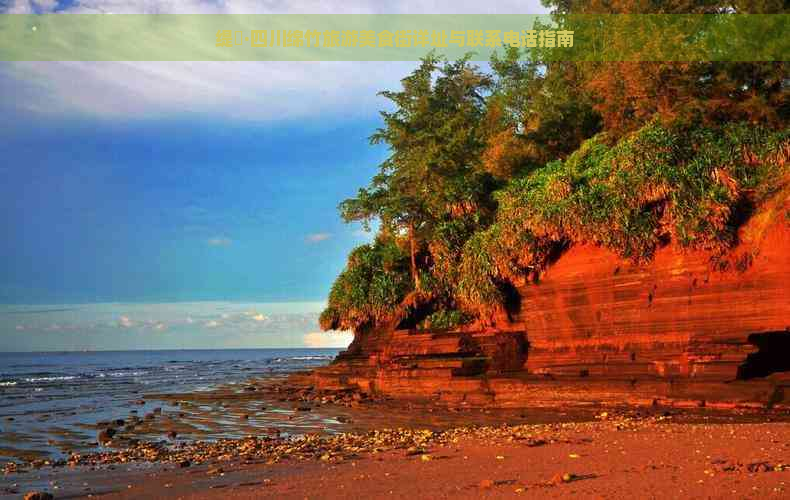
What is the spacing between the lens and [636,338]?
59.1ft

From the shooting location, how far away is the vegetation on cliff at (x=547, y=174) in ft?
57.1

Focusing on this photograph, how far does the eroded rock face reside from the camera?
610 inches

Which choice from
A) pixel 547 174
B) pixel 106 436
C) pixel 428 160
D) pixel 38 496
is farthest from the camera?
pixel 428 160

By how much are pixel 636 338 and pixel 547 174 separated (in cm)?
689

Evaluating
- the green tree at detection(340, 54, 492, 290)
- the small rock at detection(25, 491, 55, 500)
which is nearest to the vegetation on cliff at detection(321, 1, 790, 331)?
Result: the green tree at detection(340, 54, 492, 290)

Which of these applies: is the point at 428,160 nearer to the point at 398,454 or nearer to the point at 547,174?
the point at 547,174

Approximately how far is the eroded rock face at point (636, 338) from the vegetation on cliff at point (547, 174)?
0.70 meters

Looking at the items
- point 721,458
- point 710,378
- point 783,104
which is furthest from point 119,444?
point 783,104

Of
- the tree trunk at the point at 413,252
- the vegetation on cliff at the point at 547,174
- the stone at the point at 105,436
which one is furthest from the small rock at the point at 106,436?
the tree trunk at the point at 413,252

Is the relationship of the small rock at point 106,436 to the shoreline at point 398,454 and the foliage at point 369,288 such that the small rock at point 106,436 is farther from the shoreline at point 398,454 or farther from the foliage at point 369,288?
the foliage at point 369,288

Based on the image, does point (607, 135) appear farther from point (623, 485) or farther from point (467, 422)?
point (623, 485)

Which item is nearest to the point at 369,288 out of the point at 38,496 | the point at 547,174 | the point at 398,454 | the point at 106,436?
the point at 547,174

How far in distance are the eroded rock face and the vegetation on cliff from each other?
70cm

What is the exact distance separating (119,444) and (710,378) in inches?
576
